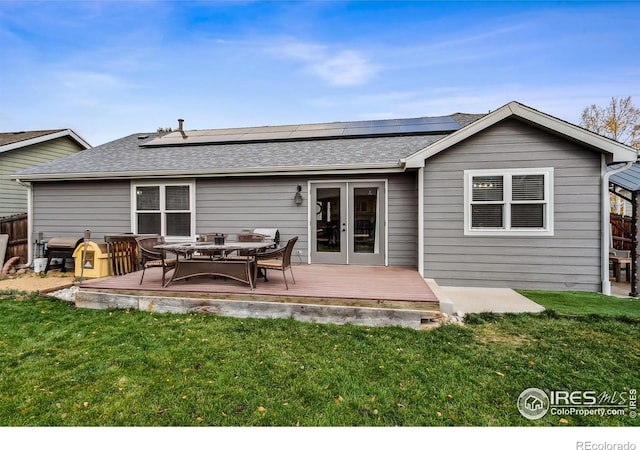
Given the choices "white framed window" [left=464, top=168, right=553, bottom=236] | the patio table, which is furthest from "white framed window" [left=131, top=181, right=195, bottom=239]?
"white framed window" [left=464, top=168, right=553, bottom=236]

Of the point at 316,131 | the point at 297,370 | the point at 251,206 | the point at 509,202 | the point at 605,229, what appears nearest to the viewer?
the point at 297,370

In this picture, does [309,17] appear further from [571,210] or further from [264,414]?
[264,414]

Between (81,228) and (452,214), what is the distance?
919cm

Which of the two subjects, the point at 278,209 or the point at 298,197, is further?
the point at 278,209

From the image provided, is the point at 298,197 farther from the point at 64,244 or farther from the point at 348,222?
the point at 64,244

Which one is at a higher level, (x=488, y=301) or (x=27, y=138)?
(x=27, y=138)

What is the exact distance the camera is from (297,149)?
822cm

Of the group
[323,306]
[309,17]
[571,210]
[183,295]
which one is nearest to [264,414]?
[323,306]

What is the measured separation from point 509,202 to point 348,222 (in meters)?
3.21

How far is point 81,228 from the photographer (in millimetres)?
7977

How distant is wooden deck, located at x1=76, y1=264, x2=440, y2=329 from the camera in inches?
157

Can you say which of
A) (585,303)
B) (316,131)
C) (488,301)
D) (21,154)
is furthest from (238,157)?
(21,154)

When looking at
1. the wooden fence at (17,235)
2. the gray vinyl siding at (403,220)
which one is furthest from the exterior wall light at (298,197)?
the wooden fence at (17,235)

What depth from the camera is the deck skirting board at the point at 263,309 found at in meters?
3.96
